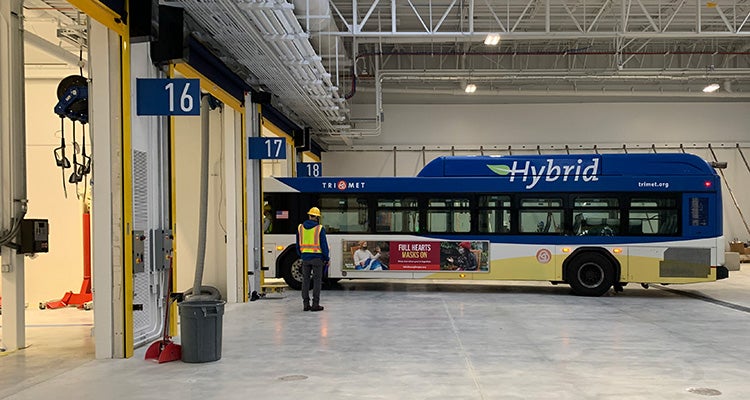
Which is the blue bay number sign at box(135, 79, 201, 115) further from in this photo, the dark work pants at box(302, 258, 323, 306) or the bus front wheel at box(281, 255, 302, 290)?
the bus front wheel at box(281, 255, 302, 290)

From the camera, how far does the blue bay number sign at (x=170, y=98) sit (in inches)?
329

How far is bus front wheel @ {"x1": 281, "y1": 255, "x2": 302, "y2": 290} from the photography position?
631 inches

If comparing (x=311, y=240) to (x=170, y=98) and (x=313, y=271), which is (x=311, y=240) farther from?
(x=170, y=98)

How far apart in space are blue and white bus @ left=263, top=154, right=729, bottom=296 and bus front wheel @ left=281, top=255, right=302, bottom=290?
0.02 m

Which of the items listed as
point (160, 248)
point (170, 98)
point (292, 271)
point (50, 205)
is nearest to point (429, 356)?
point (160, 248)

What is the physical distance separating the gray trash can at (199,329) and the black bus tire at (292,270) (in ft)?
26.7

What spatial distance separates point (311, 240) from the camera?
11992mm

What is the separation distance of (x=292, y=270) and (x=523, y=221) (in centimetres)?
546

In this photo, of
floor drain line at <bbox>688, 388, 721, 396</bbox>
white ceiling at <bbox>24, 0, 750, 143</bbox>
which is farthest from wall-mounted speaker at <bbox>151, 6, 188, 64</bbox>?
floor drain line at <bbox>688, 388, 721, 396</bbox>

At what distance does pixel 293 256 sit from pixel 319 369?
8655mm

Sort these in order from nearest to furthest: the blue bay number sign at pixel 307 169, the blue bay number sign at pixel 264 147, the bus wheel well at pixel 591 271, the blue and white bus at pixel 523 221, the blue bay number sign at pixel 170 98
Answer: the blue bay number sign at pixel 170 98 < the blue bay number sign at pixel 264 147 < the blue and white bus at pixel 523 221 < the bus wheel well at pixel 591 271 < the blue bay number sign at pixel 307 169

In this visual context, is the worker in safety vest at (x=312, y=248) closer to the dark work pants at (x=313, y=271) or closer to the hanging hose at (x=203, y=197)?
the dark work pants at (x=313, y=271)

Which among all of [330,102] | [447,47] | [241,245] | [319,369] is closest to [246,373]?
[319,369]

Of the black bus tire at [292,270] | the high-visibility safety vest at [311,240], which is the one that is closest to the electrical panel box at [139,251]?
the high-visibility safety vest at [311,240]
